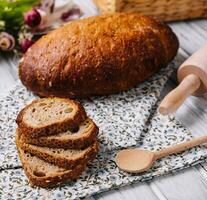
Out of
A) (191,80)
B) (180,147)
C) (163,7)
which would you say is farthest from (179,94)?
(163,7)

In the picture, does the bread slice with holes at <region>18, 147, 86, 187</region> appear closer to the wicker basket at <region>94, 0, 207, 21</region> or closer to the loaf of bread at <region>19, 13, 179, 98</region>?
the loaf of bread at <region>19, 13, 179, 98</region>

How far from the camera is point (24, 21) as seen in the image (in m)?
2.18

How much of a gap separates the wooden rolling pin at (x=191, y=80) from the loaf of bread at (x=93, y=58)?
0.12m

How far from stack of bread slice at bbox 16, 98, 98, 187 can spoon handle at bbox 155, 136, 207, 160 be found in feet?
0.61

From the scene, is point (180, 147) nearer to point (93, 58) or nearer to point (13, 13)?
point (93, 58)

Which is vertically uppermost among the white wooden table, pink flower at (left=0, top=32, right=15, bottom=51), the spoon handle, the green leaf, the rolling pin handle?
the green leaf

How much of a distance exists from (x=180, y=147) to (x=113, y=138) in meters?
0.21

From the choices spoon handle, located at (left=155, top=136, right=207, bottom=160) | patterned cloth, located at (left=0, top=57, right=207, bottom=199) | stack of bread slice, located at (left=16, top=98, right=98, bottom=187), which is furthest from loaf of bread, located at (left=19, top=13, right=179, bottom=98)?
spoon handle, located at (left=155, top=136, right=207, bottom=160)

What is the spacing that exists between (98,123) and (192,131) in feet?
0.99

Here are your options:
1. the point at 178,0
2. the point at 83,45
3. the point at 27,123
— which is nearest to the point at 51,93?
the point at 83,45

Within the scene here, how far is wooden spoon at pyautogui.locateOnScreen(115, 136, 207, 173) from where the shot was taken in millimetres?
1496

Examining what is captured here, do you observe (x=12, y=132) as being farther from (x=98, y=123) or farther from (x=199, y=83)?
(x=199, y=83)

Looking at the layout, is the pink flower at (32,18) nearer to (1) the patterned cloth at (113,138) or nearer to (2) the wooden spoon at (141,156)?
(1) the patterned cloth at (113,138)

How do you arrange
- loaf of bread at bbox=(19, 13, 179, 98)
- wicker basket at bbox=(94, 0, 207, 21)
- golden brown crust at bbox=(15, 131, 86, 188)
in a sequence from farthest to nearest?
1. wicker basket at bbox=(94, 0, 207, 21)
2. loaf of bread at bbox=(19, 13, 179, 98)
3. golden brown crust at bbox=(15, 131, 86, 188)
